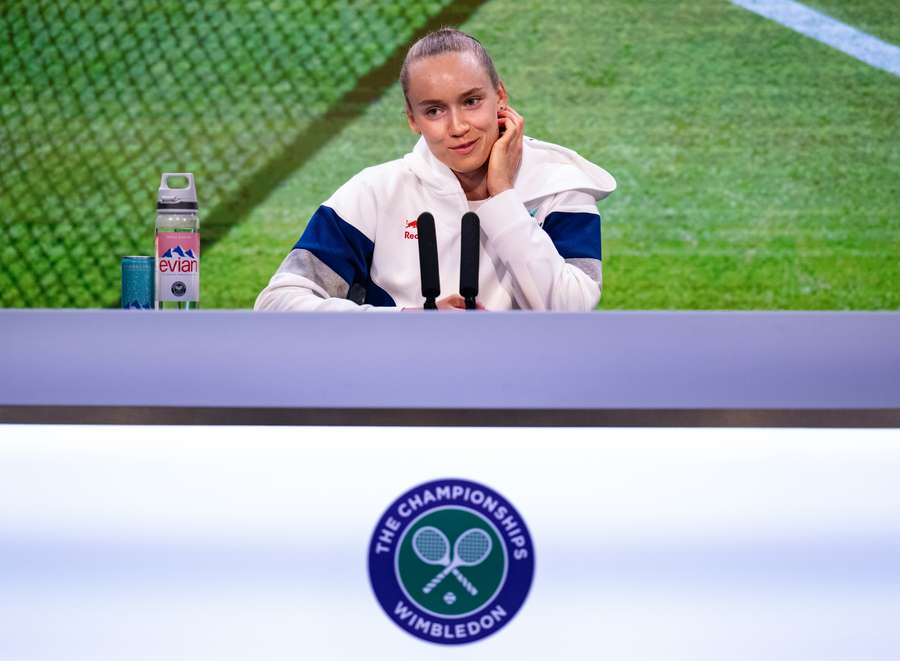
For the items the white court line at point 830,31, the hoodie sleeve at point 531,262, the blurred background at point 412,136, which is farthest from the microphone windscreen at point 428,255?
the white court line at point 830,31

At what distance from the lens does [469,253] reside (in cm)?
97

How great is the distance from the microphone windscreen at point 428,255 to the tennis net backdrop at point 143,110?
9.08ft

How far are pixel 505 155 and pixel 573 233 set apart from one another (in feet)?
0.49

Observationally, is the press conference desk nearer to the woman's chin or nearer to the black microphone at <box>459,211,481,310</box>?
the black microphone at <box>459,211,481,310</box>

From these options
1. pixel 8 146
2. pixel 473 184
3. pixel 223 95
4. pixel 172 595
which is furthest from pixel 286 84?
pixel 172 595

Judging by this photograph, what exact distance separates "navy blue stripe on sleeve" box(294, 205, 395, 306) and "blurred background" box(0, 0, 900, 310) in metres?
2.14

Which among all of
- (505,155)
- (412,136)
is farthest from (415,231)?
(412,136)

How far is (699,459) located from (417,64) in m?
0.93

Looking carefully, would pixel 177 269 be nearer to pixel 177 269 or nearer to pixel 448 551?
pixel 177 269

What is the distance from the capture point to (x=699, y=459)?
2.26ft

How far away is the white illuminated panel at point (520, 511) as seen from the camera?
0.69 metres

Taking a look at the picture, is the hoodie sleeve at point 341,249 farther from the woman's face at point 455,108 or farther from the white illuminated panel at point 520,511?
the white illuminated panel at point 520,511

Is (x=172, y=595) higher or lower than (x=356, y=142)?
lower

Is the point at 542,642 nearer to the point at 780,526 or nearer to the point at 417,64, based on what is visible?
the point at 780,526
